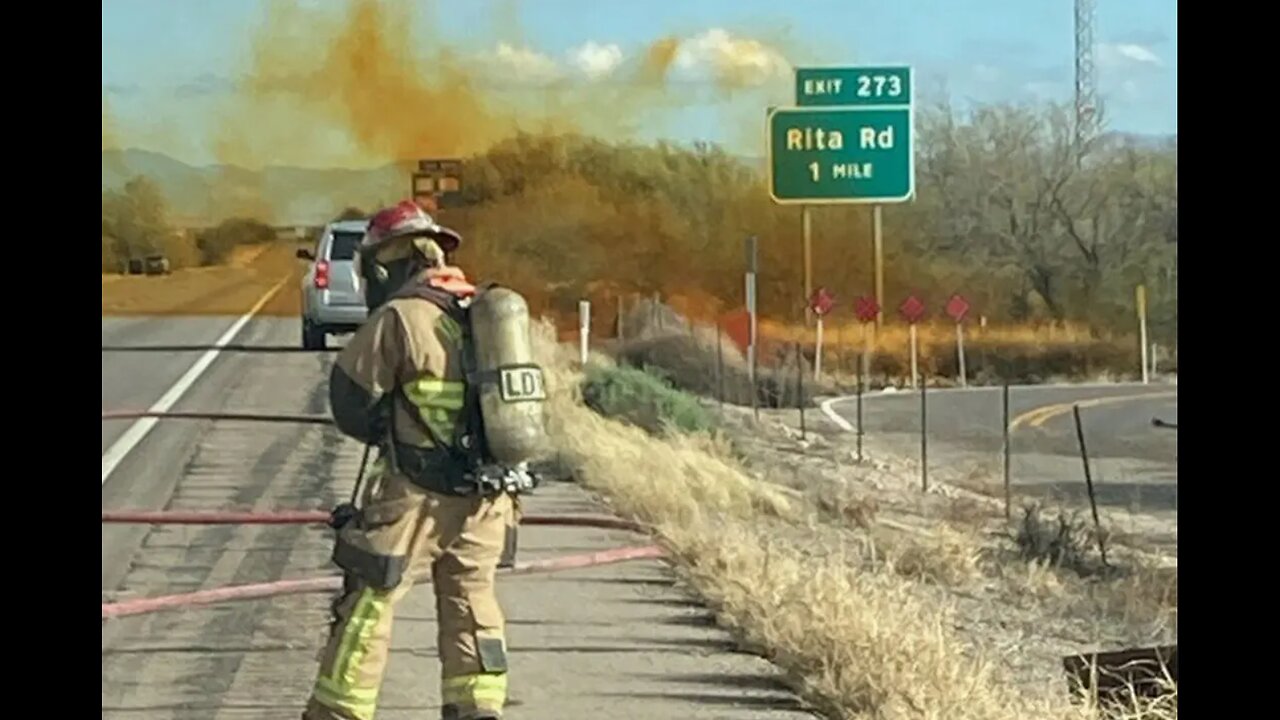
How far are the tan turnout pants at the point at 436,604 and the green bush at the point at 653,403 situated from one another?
14.5 inches

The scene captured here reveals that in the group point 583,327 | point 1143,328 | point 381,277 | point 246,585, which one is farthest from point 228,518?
point 1143,328

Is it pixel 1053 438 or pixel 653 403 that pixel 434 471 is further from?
pixel 1053 438

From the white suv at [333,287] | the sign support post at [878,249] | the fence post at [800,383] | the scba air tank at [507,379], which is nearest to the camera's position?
the scba air tank at [507,379]

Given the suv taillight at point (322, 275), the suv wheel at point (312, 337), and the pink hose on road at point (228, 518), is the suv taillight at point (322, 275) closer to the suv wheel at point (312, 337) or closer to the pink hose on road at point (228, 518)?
the suv wheel at point (312, 337)

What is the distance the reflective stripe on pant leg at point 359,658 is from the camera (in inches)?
245

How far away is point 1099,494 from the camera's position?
6406 millimetres

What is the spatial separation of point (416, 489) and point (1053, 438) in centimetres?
141

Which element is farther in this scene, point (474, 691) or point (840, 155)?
point (840, 155)

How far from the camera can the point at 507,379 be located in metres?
6.13

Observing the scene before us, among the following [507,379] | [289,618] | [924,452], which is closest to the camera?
[507,379]

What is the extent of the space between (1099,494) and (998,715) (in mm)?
546

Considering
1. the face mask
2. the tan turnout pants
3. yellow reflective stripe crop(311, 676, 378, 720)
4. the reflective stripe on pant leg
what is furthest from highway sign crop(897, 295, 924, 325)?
yellow reflective stripe crop(311, 676, 378, 720)

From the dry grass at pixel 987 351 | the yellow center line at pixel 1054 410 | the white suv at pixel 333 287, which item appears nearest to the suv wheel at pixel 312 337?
the white suv at pixel 333 287
